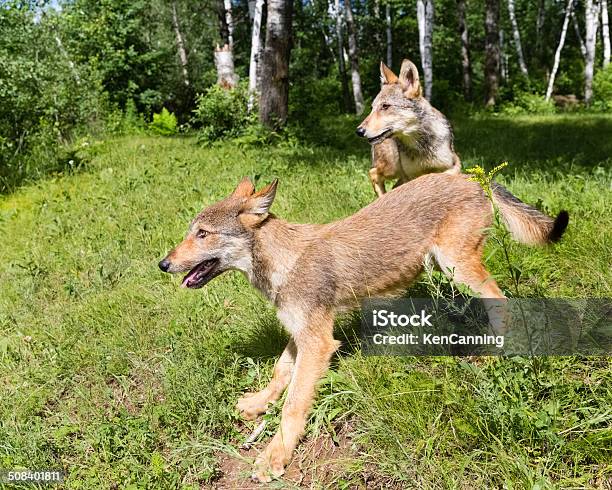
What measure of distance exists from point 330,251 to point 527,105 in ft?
68.2

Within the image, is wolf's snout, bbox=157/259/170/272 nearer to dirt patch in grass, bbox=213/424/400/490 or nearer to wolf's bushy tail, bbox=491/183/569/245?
dirt patch in grass, bbox=213/424/400/490

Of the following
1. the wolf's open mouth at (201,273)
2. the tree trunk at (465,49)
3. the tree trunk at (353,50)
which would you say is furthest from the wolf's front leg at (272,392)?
the tree trunk at (465,49)

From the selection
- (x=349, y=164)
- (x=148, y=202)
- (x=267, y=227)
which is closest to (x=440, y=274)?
(x=267, y=227)

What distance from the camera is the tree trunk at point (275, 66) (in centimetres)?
1164

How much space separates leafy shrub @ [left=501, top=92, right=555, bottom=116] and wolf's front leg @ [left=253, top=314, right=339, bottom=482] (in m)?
18.8

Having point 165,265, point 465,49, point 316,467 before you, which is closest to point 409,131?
point 165,265

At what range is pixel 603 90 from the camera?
2355cm

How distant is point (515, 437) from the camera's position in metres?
2.67

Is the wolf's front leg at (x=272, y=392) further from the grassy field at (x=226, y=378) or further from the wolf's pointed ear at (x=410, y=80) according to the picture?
the wolf's pointed ear at (x=410, y=80)

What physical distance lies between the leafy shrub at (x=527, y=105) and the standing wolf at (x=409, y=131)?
15051 millimetres

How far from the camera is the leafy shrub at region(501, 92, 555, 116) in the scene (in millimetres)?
Result: 20312

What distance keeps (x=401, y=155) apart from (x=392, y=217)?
2718 millimetres

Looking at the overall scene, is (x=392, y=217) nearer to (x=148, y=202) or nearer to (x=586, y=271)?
(x=586, y=271)

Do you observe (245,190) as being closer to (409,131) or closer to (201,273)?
(201,273)
